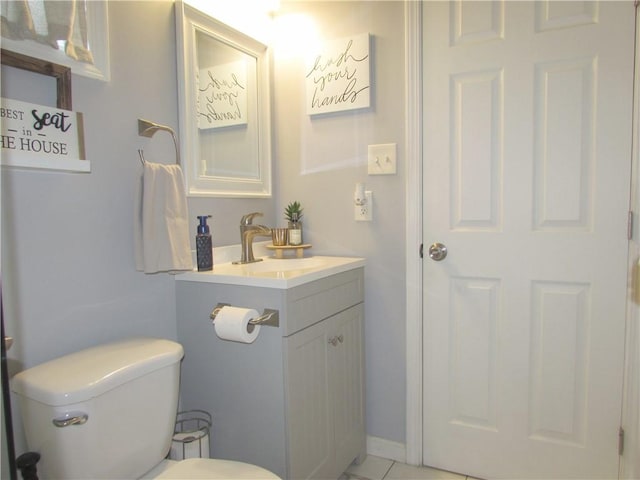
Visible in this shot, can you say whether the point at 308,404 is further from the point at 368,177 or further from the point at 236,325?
the point at 368,177

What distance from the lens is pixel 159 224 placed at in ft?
4.56

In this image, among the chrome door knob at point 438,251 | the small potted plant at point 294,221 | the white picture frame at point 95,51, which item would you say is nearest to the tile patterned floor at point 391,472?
the chrome door knob at point 438,251

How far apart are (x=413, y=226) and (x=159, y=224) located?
1.01 m

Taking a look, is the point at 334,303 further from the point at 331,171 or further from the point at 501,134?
the point at 501,134

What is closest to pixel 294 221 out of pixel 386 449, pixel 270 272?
pixel 270 272

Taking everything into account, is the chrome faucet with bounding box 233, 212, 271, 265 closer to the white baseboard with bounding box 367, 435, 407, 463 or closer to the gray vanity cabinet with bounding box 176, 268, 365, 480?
the gray vanity cabinet with bounding box 176, 268, 365, 480

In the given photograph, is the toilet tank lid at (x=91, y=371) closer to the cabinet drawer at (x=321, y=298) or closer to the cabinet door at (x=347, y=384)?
the cabinet drawer at (x=321, y=298)

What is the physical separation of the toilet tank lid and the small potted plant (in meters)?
0.85

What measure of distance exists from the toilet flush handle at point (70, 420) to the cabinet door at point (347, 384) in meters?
0.84

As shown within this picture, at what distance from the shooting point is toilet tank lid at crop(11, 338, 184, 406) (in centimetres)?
99

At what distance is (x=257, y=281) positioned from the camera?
1.39m

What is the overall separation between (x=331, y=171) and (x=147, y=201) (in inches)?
34.6

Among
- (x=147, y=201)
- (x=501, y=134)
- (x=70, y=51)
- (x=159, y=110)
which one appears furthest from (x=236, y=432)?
(x=501, y=134)

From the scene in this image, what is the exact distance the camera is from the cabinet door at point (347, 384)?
5.40 feet
